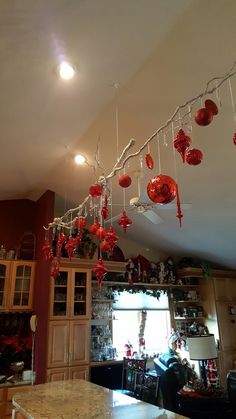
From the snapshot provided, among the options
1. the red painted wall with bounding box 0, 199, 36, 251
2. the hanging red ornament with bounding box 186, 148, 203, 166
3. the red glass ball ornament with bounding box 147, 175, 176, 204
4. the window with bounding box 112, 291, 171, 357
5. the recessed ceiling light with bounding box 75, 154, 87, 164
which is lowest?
the window with bounding box 112, 291, 171, 357

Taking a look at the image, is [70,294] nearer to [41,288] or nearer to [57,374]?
[41,288]

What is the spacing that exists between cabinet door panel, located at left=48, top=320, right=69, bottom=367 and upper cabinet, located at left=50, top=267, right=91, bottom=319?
4.8 inches

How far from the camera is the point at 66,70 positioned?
2.07 meters

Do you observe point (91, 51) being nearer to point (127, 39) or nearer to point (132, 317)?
point (127, 39)

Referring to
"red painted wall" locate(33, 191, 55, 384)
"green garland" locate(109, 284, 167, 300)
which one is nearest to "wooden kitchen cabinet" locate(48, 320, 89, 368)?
"red painted wall" locate(33, 191, 55, 384)

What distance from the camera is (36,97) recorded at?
7.57 feet

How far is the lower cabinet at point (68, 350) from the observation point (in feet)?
13.0

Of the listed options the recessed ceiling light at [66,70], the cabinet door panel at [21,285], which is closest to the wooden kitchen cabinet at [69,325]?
the cabinet door panel at [21,285]

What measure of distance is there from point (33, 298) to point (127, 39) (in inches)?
154

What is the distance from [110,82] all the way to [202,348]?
12.7ft

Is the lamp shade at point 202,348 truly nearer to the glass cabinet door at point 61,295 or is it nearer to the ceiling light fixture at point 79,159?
the glass cabinet door at point 61,295

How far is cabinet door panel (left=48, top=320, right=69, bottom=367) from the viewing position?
3969mm

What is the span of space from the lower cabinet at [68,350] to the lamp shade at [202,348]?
1.58 metres

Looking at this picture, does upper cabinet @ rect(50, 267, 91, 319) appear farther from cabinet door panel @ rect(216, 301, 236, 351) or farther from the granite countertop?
cabinet door panel @ rect(216, 301, 236, 351)
